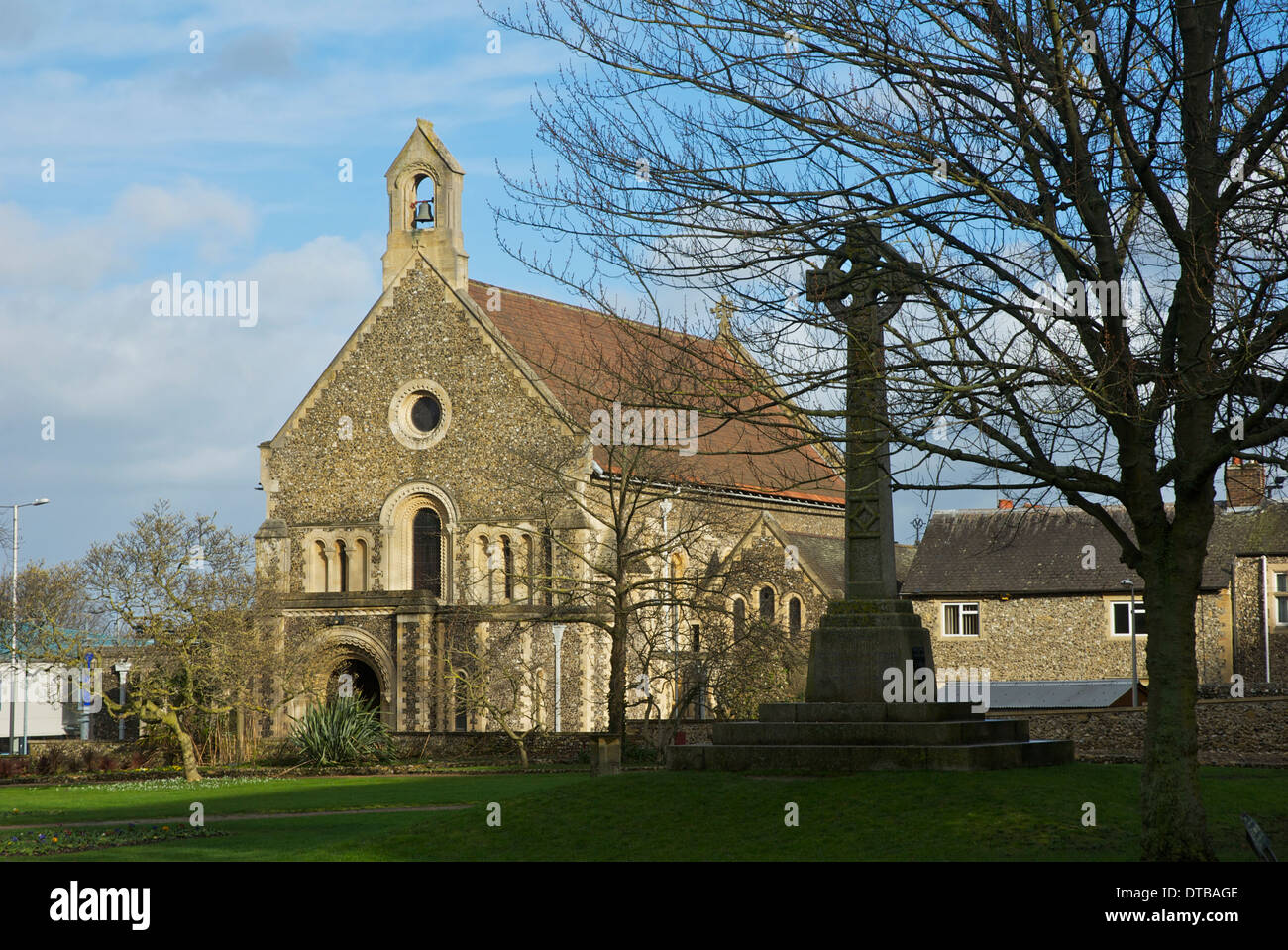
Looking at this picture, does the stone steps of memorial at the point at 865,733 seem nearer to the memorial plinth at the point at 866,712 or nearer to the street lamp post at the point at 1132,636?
the memorial plinth at the point at 866,712

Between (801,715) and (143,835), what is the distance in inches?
318

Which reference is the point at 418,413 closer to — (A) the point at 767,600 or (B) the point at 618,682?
(A) the point at 767,600

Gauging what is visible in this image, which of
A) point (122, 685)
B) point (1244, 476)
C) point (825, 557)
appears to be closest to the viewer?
point (1244, 476)

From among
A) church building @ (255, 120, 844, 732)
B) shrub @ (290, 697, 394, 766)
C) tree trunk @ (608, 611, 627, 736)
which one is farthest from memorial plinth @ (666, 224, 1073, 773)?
shrub @ (290, 697, 394, 766)

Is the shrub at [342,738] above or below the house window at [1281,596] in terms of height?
below

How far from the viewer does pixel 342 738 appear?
33656 mm

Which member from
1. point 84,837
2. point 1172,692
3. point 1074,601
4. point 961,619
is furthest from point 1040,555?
point 1172,692

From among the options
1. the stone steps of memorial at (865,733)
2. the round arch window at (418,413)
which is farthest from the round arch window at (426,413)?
the stone steps of memorial at (865,733)

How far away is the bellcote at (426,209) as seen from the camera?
1644 inches

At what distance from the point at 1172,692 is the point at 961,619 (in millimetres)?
32416

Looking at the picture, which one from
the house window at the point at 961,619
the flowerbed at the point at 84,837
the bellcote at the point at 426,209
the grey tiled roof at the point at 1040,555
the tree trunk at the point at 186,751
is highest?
the bellcote at the point at 426,209

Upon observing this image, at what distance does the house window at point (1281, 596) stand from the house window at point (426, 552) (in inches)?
951
